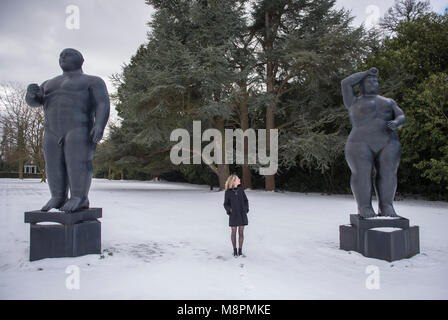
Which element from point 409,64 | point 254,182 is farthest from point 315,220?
point 254,182

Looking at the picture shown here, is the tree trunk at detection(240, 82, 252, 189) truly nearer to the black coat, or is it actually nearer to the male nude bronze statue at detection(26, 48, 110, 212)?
the black coat

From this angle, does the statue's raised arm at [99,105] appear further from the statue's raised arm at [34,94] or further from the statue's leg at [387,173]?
the statue's leg at [387,173]

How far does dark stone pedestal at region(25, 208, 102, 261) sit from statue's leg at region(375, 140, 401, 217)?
453cm

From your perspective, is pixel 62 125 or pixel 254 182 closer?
pixel 62 125

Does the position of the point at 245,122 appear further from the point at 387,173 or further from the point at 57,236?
the point at 57,236

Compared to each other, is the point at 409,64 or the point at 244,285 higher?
the point at 409,64

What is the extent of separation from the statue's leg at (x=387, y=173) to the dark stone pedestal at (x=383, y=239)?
30 centimetres

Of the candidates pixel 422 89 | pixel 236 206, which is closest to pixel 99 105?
pixel 236 206

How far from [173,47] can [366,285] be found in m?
14.6

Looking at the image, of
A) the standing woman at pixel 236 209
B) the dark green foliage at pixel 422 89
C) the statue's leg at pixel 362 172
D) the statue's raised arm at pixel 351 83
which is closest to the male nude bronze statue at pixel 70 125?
the standing woman at pixel 236 209

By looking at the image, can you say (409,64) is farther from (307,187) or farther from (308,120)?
(307,187)

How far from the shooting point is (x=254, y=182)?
21.4 metres

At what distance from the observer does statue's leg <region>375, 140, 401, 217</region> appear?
492 centimetres

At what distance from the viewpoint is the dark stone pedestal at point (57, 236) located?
169 inches
